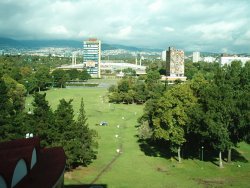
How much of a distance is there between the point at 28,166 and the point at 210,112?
24.4m

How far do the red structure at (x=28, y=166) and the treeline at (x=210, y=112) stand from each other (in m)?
19.6

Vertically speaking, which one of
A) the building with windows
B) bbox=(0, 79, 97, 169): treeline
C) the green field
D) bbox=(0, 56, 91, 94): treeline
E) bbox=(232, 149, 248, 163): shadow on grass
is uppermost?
the building with windows

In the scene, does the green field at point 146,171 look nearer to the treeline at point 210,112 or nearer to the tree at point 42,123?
the treeline at point 210,112

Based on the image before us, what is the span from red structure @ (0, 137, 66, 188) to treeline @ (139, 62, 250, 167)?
771 inches

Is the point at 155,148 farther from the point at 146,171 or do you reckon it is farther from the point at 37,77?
the point at 37,77

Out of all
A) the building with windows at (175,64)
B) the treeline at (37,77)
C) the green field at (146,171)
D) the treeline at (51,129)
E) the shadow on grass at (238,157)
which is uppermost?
the building with windows at (175,64)

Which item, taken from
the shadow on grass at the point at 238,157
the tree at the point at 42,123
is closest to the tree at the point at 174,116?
the shadow on grass at the point at 238,157

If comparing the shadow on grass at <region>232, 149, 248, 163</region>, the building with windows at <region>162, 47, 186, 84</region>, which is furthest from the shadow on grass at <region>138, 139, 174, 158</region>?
the building with windows at <region>162, 47, 186, 84</region>

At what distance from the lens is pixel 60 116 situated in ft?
133

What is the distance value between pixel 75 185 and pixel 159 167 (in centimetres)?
1113

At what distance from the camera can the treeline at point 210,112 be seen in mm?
41281

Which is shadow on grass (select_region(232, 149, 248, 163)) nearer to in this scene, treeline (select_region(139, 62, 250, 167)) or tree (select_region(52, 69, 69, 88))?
treeline (select_region(139, 62, 250, 167))

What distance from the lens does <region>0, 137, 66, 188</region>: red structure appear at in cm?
2070

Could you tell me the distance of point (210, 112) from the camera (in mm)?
41812
